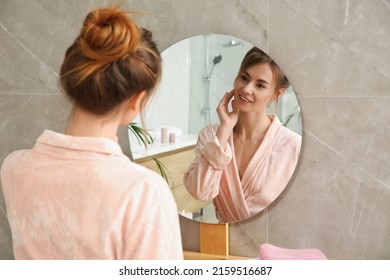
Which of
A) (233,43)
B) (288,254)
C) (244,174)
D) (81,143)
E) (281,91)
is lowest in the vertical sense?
(288,254)

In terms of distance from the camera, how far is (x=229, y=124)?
1.39 m

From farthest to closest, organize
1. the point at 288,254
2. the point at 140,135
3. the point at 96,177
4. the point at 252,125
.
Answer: the point at 140,135, the point at 252,125, the point at 288,254, the point at 96,177

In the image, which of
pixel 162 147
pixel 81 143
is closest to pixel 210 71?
pixel 162 147

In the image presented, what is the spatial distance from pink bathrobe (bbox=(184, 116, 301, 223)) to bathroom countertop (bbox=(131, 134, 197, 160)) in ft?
0.10

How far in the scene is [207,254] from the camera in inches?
57.5

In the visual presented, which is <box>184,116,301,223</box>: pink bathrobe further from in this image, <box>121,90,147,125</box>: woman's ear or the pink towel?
<box>121,90,147,125</box>: woman's ear

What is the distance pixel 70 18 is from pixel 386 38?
35.3 inches

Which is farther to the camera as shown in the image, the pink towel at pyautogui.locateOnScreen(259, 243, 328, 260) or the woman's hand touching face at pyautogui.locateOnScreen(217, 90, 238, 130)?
the woman's hand touching face at pyautogui.locateOnScreen(217, 90, 238, 130)

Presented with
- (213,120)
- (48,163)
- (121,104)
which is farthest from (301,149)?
(48,163)

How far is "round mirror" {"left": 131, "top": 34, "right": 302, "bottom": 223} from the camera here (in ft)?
4.46

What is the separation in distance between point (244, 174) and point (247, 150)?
6 cm

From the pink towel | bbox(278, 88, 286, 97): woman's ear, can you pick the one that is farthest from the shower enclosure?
the pink towel

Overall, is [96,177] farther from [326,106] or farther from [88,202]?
[326,106]
